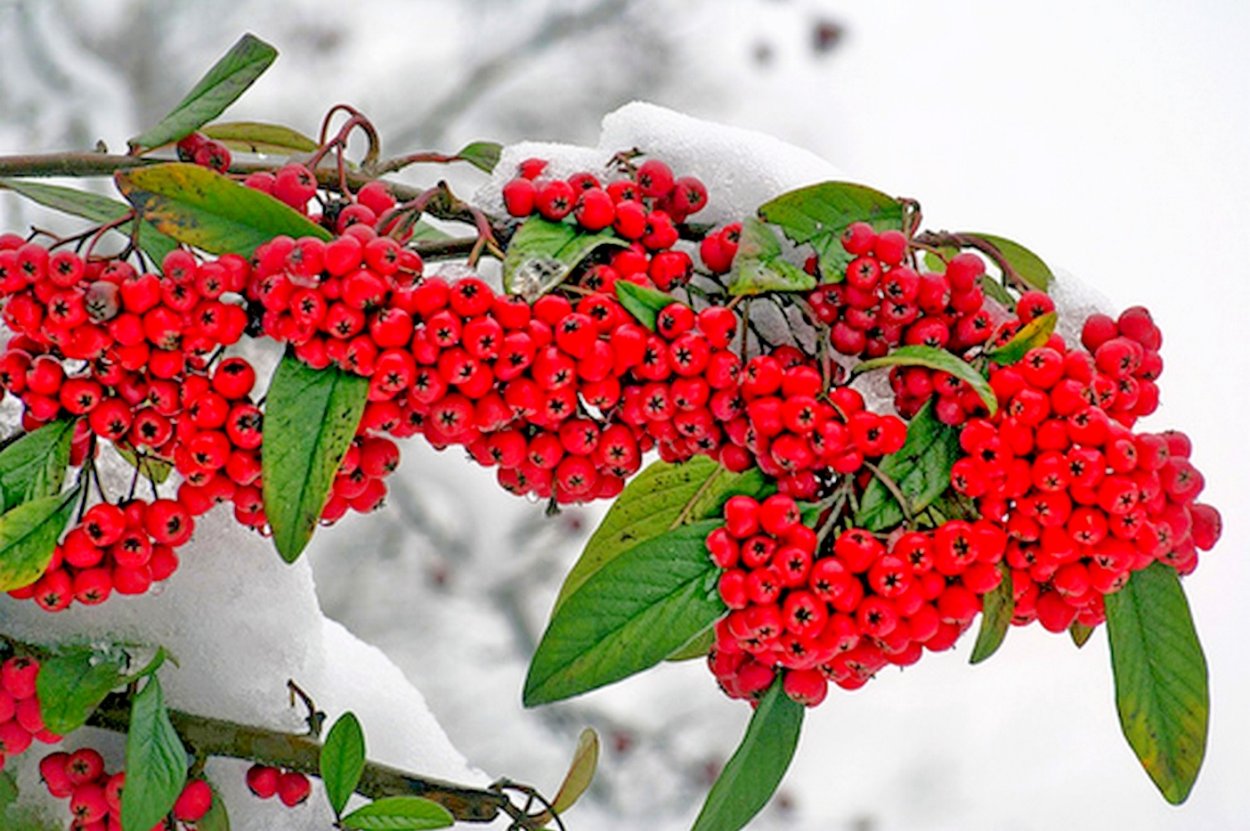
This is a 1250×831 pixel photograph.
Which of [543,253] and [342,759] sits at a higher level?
[543,253]

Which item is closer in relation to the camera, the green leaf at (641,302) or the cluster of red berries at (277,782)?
the green leaf at (641,302)

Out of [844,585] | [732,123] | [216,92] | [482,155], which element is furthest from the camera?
[732,123]

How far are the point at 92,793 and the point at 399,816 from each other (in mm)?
147

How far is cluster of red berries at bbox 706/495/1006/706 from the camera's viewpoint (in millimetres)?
473

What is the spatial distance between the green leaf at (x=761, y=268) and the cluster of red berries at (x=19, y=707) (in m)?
0.34

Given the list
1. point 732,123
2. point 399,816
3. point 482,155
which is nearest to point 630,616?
point 399,816

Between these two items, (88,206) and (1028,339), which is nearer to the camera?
(1028,339)

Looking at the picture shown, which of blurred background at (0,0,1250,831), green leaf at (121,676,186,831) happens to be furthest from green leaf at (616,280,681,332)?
blurred background at (0,0,1250,831)

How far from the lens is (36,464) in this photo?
0.51 meters

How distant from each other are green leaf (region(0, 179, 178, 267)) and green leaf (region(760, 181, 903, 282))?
0.25m

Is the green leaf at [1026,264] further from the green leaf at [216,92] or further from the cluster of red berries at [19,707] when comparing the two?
the cluster of red berries at [19,707]

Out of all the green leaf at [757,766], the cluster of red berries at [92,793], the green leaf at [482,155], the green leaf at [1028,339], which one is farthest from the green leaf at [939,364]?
the cluster of red berries at [92,793]

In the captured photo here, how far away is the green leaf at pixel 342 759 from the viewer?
0.59m

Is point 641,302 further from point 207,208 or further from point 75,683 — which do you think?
point 75,683
